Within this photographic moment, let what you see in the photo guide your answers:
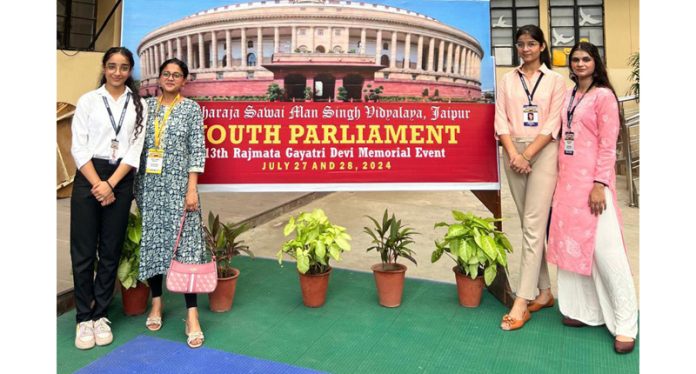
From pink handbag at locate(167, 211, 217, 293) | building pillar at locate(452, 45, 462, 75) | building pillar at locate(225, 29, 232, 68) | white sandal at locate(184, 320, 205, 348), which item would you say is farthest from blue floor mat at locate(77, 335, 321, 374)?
building pillar at locate(452, 45, 462, 75)

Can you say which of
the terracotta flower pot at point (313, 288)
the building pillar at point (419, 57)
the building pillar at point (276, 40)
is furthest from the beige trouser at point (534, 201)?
the building pillar at point (276, 40)

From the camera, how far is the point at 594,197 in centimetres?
208

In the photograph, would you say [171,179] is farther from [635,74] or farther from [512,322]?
Answer: [635,74]

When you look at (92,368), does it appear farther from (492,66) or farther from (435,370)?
(492,66)

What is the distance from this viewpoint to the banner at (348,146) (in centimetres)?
258

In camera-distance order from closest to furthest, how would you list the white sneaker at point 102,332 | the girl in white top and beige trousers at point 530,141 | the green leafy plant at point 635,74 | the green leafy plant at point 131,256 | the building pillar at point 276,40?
the white sneaker at point 102,332 → the girl in white top and beige trousers at point 530,141 → the green leafy plant at point 131,256 → the building pillar at point 276,40 → the green leafy plant at point 635,74

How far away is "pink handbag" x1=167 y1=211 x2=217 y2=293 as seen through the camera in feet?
7.09

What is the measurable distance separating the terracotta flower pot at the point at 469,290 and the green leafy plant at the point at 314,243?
0.67m

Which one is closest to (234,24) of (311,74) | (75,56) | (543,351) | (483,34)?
(311,74)

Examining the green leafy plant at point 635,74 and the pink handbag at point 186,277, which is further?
the green leafy plant at point 635,74

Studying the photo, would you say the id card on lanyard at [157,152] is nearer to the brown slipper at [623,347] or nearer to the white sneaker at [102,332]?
the white sneaker at [102,332]

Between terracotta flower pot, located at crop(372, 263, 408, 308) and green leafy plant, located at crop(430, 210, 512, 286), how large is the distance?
0.33 meters

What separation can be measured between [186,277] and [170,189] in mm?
413

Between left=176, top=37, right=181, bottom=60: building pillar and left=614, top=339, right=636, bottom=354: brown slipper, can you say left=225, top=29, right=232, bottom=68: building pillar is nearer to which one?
left=176, top=37, right=181, bottom=60: building pillar
